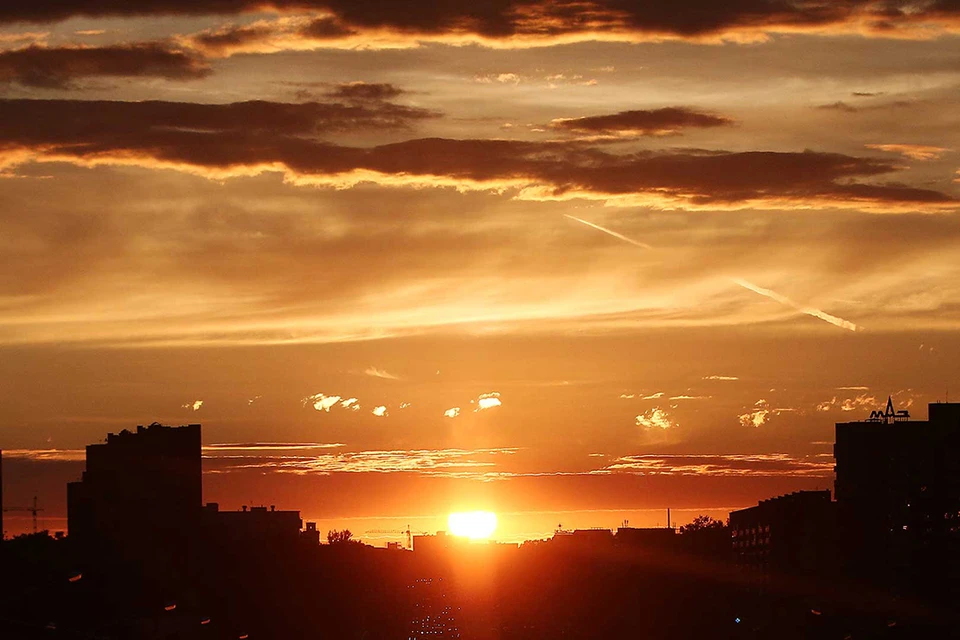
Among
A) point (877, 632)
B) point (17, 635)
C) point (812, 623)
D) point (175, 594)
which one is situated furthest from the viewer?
point (175, 594)

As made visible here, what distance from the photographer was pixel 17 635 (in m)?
112

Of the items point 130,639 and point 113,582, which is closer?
point 130,639

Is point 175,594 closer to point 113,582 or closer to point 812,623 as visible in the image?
point 113,582

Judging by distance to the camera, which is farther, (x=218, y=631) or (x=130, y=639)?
(x=218, y=631)

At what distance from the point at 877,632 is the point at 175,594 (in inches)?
3040

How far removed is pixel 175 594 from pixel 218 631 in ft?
44.1

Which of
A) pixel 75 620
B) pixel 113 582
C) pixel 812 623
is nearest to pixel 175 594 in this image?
pixel 113 582

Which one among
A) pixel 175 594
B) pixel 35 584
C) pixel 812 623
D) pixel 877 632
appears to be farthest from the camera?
pixel 175 594

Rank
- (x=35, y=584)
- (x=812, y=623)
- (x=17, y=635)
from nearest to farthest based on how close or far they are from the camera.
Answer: (x=17, y=635)
(x=35, y=584)
(x=812, y=623)

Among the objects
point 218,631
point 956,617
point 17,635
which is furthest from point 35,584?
point 956,617

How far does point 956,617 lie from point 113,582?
89002 mm

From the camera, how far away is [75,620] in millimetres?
145625

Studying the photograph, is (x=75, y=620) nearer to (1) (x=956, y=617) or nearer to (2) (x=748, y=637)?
(2) (x=748, y=637)

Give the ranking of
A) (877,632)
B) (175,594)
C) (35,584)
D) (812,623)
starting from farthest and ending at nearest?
(175,594) → (812,623) → (877,632) → (35,584)
